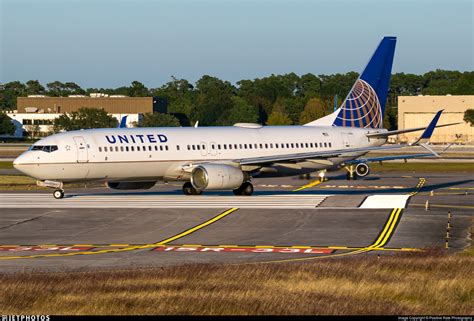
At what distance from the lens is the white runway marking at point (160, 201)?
51.2m

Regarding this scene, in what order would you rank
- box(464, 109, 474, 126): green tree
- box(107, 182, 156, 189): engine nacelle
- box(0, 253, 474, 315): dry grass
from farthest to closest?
box(464, 109, 474, 126): green tree
box(107, 182, 156, 189): engine nacelle
box(0, 253, 474, 315): dry grass

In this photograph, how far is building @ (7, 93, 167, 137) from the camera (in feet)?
591

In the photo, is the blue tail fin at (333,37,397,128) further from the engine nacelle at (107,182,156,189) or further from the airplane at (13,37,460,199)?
the engine nacelle at (107,182,156,189)

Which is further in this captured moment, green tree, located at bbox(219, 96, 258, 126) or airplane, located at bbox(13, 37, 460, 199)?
green tree, located at bbox(219, 96, 258, 126)

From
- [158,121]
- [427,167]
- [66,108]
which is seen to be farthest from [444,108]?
[427,167]

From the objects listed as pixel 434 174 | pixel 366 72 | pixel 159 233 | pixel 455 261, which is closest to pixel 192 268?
pixel 455 261

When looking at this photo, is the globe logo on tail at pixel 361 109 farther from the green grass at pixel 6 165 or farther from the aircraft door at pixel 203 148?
the green grass at pixel 6 165

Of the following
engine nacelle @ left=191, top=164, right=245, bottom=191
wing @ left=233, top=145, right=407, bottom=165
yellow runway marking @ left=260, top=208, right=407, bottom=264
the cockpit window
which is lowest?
yellow runway marking @ left=260, top=208, right=407, bottom=264

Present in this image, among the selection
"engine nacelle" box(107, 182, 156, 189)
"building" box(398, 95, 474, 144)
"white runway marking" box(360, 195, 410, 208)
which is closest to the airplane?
"engine nacelle" box(107, 182, 156, 189)

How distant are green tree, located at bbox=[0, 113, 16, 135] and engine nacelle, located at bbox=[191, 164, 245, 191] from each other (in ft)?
416

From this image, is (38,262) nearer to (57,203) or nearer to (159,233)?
(159,233)

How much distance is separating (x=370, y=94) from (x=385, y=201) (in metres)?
13.9

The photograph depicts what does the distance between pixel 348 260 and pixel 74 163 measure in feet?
84.1

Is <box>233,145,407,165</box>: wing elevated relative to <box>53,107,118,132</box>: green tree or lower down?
elevated
